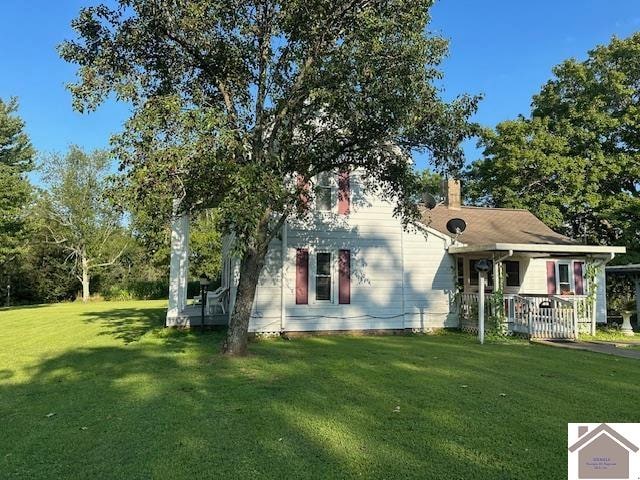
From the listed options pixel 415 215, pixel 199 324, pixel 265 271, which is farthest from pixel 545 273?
pixel 199 324

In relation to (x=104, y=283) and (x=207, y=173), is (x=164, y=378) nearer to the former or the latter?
(x=207, y=173)

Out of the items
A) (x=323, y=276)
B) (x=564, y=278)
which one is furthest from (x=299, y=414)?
(x=564, y=278)

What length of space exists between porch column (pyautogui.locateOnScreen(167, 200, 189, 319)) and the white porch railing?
8474 millimetres

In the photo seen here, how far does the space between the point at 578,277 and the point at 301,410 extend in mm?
14713

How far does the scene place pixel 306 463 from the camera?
4.33 meters

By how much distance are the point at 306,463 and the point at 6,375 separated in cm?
646

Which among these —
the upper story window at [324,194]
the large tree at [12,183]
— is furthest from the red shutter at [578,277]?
the large tree at [12,183]

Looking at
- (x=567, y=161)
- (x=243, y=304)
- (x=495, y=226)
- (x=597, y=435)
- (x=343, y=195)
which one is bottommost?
(x=597, y=435)

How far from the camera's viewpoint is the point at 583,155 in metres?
25.7

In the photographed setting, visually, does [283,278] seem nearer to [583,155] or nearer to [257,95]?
[257,95]

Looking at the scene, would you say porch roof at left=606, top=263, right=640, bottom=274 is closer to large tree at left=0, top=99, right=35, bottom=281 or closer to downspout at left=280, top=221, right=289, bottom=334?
downspout at left=280, top=221, right=289, bottom=334

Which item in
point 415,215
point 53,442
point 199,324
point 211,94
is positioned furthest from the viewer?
point 199,324

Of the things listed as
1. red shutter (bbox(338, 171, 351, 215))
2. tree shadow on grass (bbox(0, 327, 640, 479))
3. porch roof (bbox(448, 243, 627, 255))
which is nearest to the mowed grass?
tree shadow on grass (bbox(0, 327, 640, 479))

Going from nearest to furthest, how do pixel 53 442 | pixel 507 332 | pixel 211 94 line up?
pixel 53 442 → pixel 211 94 → pixel 507 332
